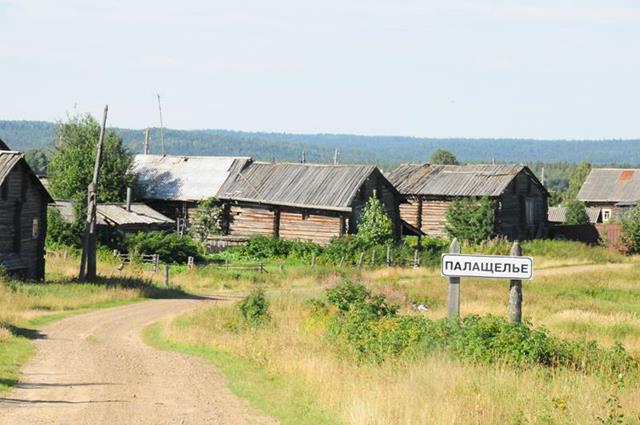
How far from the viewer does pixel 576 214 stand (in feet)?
313

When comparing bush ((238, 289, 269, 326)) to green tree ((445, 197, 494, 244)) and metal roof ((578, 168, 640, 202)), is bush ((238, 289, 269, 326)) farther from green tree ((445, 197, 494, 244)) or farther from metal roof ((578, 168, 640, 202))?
metal roof ((578, 168, 640, 202))

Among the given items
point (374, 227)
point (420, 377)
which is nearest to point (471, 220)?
point (374, 227)

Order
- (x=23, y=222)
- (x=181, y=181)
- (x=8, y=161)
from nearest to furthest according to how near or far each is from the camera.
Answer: (x=8, y=161), (x=23, y=222), (x=181, y=181)

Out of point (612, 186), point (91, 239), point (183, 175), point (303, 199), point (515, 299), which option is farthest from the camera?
point (612, 186)

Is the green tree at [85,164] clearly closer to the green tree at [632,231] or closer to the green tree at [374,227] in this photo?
the green tree at [374,227]

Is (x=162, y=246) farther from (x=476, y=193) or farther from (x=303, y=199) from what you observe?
(x=476, y=193)

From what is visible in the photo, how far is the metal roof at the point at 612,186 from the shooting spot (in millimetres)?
99375

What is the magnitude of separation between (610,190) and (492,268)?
86.6 m

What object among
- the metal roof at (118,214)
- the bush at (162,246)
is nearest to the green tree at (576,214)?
the metal roof at (118,214)

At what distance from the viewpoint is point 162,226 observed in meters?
63.5

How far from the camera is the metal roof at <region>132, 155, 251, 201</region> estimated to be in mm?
69438

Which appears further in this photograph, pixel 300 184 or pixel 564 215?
pixel 564 215

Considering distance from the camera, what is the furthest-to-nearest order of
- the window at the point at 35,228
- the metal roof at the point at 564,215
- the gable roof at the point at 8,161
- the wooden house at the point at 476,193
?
the metal roof at the point at 564,215 < the wooden house at the point at 476,193 < the window at the point at 35,228 < the gable roof at the point at 8,161

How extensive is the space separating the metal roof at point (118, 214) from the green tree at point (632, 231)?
1104 inches
